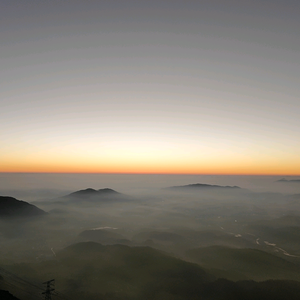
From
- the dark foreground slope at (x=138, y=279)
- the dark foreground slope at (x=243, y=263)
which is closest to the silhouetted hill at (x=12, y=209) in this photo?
the dark foreground slope at (x=138, y=279)

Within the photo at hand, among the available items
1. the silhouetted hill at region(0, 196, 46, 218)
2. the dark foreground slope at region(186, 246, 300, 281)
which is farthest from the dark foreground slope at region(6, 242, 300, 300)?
the silhouetted hill at region(0, 196, 46, 218)

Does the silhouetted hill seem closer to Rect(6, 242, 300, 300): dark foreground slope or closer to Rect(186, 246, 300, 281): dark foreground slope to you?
Rect(6, 242, 300, 300): dark foreground slope

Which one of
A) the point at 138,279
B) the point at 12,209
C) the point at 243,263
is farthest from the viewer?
the point at 12,209

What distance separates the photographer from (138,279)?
7662 cm

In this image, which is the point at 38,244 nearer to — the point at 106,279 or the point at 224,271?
the point at 106,279

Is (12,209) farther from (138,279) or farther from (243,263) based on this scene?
(243,263)

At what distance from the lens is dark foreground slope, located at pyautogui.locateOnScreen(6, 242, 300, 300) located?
67500 millimetres

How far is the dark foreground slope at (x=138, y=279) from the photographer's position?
221ft

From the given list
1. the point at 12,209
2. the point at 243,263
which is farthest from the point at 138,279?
the point at 12,209

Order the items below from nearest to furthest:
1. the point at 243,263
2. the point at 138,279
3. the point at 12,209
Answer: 1. the point at 138,279
2. the point at 243,263
3. the point at 12,209

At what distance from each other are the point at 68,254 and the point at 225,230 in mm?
115719

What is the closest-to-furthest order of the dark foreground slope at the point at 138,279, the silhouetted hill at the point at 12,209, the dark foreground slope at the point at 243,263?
1. the dark foreground slope at the point at 138,279
2. the dark foreground slope at the point at 243,263
3. the silhouetted hill at the point at 12,209

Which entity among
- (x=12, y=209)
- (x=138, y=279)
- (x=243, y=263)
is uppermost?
(x=12, y=209)

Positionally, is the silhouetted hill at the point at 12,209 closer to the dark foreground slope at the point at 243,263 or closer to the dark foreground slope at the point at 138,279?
the dark foreground slope at the point at 138,279
